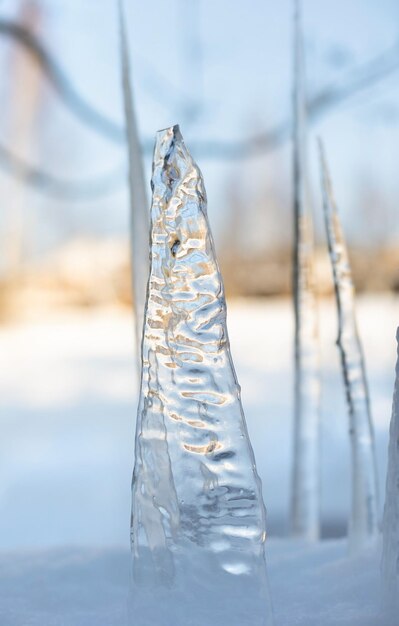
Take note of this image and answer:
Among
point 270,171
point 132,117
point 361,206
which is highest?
point 270,171

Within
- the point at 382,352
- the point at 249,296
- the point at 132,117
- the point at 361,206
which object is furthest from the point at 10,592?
the point at 249,296

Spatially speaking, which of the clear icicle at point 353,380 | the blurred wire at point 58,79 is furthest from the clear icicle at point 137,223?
the blurred wire at point 58,79

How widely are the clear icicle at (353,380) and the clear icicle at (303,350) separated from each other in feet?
0.29

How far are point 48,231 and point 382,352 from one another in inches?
50.9

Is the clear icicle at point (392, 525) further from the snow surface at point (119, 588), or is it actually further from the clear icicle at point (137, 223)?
the clear icicle at point (137, 223)

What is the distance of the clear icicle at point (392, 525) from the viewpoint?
269 millimetres

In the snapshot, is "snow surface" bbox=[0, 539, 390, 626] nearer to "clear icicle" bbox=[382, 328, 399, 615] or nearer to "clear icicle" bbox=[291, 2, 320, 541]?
"clear icicle" bbox=[382, 328, 399, 615]

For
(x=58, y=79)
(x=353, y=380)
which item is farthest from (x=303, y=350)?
(x=58, y=79)

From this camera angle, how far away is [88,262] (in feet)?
8.93

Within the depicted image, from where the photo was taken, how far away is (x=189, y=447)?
0.89 ft

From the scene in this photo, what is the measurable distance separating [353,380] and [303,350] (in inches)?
4.3

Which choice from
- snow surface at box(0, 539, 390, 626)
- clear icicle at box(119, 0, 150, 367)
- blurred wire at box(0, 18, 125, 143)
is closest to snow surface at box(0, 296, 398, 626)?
snow surface at box(0, 539, 390, 626)

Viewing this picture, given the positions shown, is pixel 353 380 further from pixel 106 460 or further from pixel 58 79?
pixel 58 79

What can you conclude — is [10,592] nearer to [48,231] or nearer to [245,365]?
[245,365]
